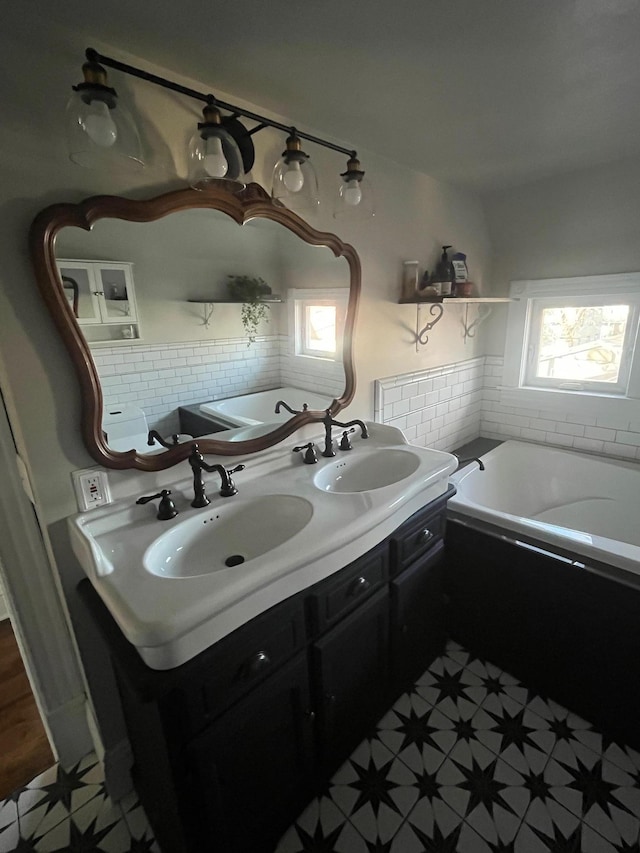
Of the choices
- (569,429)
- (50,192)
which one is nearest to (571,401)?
(569,429)

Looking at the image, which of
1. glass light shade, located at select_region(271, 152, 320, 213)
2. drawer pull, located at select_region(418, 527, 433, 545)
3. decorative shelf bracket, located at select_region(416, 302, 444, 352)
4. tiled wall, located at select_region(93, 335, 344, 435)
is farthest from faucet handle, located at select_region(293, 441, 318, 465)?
decorative shelf bracket, located at select_region(416, 302, 444, 352)

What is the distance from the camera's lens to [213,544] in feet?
4.17

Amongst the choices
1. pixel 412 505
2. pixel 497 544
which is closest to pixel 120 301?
pixel 412 505

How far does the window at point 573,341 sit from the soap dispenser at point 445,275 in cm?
73

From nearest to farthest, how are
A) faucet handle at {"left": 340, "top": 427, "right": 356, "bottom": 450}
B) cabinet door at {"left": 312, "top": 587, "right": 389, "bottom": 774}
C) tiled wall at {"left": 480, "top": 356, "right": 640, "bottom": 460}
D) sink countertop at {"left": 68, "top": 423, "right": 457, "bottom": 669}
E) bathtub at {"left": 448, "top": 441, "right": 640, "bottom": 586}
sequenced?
1. sink countertop at {"left": 68, "top": 423, "right": 457, "bottom": 669}
2. cabinet door at {"left": 312, "top": 587, "right": 389, "bottom": 774}
3. faucet handle at {"left": 340, "top": 427, "right": 356, "bottom": 450}
4. bathtub at {"left": 448, "top": 441, "right": 640, "bottom": 586}
5. tiled wall at {"left": 480, "top": 356, "right": 640, "bottom": 460}

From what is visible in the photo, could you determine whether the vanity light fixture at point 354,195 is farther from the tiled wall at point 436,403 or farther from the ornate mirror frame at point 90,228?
the tiled wall at point 436,403

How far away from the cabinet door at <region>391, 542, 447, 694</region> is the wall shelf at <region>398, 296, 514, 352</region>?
1149 mm

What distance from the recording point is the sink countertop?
0.84m

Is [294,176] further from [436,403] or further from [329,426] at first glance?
[436,403]

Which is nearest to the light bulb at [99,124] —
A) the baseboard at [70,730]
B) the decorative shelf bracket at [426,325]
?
the decorative shelf bracket at [426,325]

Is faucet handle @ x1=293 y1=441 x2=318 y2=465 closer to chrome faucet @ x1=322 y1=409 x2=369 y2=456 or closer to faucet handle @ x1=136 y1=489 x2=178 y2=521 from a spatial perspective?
chrome faucet @ x1=322 y1=409 x2=369 y2=456

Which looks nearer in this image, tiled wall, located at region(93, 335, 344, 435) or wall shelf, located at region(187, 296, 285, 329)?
tiled wall, located at region(93, 335, 344, 435)

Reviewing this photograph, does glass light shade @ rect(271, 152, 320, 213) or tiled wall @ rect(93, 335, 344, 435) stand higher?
glass light shade @ rect(271, 152, 320, 213)

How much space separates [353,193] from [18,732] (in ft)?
8.02
